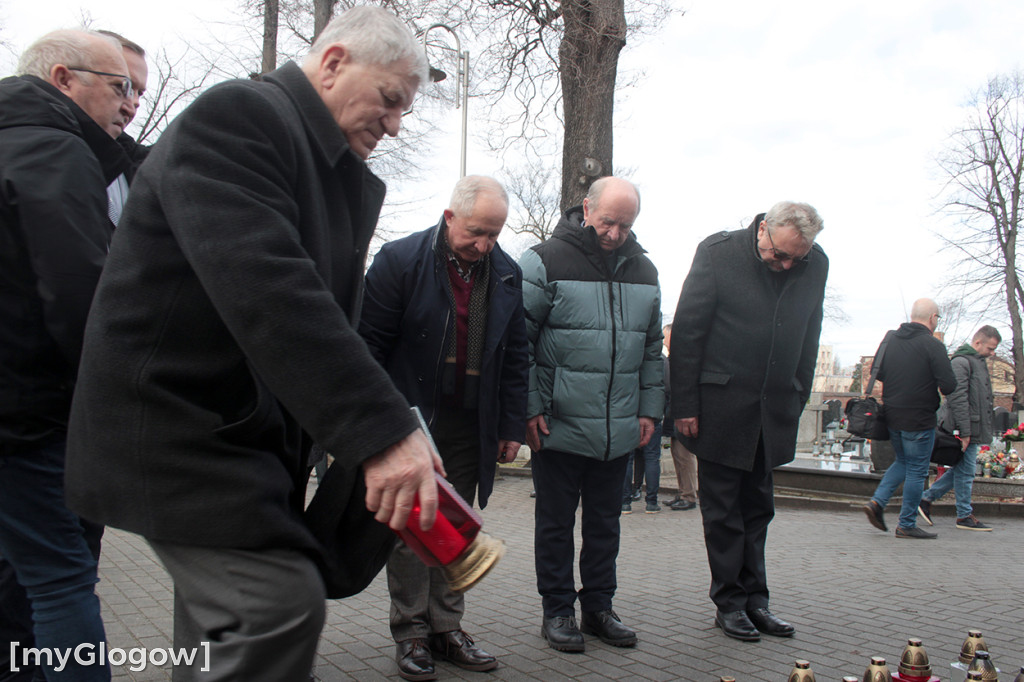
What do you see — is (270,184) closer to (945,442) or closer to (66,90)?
(66,90)

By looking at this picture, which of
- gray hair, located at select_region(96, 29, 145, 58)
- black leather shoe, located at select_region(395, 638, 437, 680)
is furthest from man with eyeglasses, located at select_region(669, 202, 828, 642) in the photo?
gray hair, located at select_region(96, 29, 145, 58)

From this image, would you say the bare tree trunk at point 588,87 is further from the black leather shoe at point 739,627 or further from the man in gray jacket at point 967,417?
the black leather shoe at point 739,627

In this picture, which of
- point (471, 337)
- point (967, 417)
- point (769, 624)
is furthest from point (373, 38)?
point (967, 417)

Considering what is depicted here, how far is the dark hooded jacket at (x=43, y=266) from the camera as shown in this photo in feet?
7.98

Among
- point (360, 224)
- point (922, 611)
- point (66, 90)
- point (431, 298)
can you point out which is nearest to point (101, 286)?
point (360, 224)

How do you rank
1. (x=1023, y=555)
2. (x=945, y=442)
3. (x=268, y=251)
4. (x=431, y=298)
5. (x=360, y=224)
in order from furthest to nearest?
(x=945, y=442) < (x=1023, y=555) < (x=431, y=298) < (x=360, y=224) < (x=268, y=251)

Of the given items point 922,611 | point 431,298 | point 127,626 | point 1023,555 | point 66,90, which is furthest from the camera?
point 1023,555

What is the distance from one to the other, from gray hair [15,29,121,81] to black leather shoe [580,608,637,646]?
3.25 m

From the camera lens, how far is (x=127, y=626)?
4145mm

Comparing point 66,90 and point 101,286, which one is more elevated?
point 66,90

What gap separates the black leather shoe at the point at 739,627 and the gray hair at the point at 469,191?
2.40 metres

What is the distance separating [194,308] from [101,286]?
8.8 inches

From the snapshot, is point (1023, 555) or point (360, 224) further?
point (1023, 555)

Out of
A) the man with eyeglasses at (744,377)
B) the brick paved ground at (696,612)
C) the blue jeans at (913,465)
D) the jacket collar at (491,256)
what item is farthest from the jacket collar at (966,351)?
the jacket collar at (491,256)
